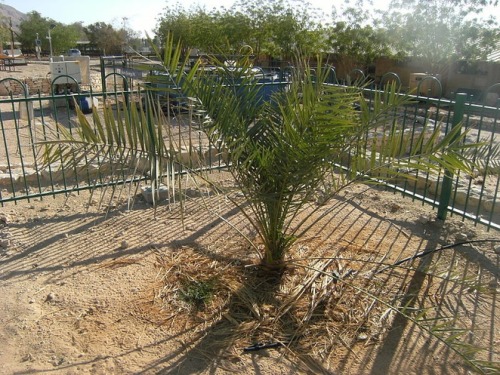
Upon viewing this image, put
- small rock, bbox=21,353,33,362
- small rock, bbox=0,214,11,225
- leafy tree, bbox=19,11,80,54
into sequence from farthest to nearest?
leafy tree, bbox=19,11,80,54 → small rock, bbox=0,214,11,225 → small rock, bbox=21,353,33,362

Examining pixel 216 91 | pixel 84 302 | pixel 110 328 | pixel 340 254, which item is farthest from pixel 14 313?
pixel 340 254

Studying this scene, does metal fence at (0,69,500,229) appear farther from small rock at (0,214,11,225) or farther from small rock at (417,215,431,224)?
small rock at (0,214,11,225)

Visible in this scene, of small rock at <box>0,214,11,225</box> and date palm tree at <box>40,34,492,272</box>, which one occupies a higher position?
date palm tree at <box>40,34,492,272</box>

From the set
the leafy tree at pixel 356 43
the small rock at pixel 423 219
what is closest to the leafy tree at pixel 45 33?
the leafy tree at pixel 356 43

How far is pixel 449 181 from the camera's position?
4.72 m

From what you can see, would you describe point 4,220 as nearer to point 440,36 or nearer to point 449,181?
point 449,181

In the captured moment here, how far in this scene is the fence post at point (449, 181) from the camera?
14.6 feet

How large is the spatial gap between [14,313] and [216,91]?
2.16 meters

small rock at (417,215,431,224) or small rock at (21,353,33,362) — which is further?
small rock at (417,215,431,224)

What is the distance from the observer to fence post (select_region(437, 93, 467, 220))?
4.46 metres

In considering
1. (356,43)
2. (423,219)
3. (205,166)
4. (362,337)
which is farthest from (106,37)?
(362,337)

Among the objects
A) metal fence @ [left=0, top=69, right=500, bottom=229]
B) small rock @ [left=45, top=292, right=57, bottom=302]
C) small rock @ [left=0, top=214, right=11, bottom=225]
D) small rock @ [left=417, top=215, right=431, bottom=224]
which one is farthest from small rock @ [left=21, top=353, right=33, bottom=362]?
small rock @ [left=417, top=215, right=431, bottom=224]

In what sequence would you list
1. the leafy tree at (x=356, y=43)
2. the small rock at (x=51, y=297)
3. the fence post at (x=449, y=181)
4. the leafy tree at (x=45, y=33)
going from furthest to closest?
the leafy tree at (x=45, y=33) < the leafy tree at (x=356, y=43) < the fence post at (x=449, y=181) < the small rock at (x=51, y=297)

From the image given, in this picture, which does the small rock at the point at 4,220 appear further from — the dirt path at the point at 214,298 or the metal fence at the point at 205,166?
the metal fence at the point at 205,166
